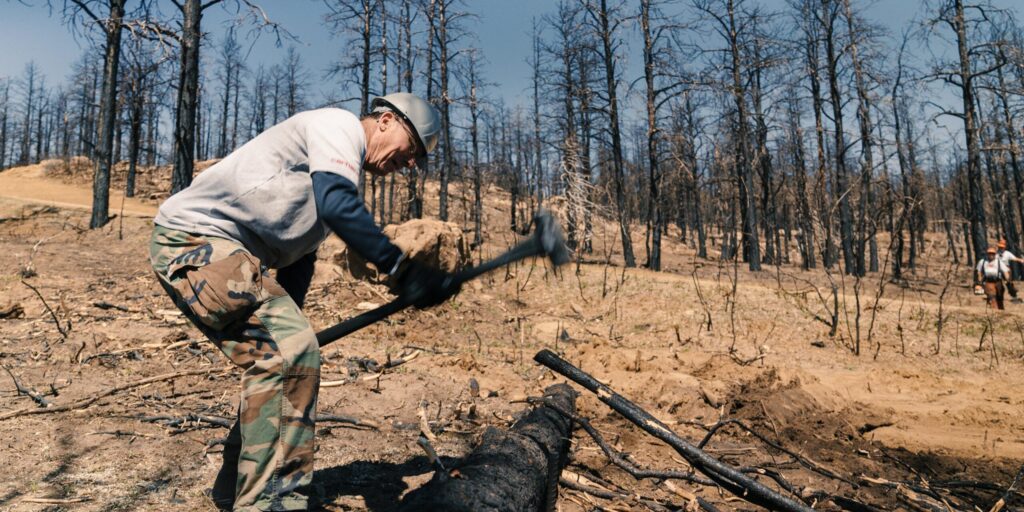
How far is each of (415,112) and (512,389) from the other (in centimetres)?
375

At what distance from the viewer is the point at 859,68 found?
2192cm

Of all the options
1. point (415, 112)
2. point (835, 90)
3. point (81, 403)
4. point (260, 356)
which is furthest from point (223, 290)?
point (835, 90)

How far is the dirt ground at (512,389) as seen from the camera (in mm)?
3164

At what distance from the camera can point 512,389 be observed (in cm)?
552

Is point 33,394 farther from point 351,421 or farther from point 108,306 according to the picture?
point 108,306

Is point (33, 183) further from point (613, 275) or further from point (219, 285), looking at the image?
point (219, 285)

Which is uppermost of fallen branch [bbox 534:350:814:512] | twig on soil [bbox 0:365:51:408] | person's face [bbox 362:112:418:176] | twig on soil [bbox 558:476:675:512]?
person's face [bbox 362:112:418:176]

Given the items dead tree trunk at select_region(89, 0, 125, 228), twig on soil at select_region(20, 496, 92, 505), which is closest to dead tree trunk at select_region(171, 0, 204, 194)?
dead tree trunk at select_region(89, 0, 125, 228)

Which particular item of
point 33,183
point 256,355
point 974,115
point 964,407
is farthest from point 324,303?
point 33,183

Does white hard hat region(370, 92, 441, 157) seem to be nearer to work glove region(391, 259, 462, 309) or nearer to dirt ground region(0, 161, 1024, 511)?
work glove region(391, 259, 462, 309)

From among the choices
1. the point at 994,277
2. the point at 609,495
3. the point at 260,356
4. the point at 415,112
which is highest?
the point at 415,112

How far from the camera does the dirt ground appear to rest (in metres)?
3.16

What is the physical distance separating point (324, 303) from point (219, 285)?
735 centimetres

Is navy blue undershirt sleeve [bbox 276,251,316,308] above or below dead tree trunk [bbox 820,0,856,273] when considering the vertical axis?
below
